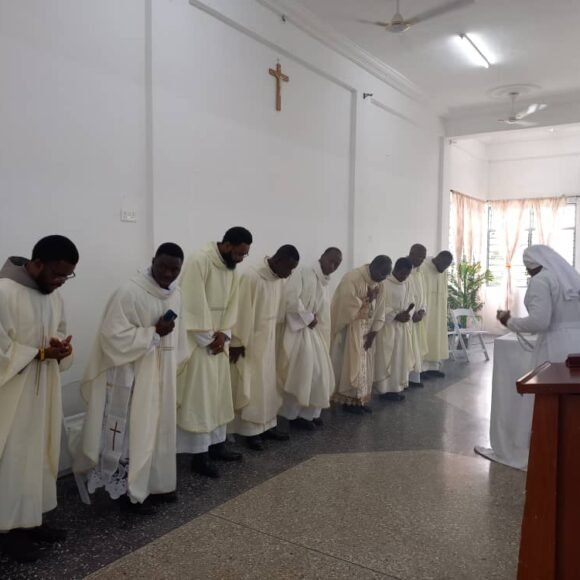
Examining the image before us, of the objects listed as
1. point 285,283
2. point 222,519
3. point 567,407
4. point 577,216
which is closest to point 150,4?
point 285,283

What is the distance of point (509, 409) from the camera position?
4664 mm

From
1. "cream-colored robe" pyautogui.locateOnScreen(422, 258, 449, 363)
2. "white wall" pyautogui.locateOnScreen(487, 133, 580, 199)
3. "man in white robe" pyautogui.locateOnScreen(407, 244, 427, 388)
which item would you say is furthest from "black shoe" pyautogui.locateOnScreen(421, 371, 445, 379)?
"white wall" pyautogui.locateOnScreen(487, 133, 580, 199)

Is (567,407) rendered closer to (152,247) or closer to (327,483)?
(327,483)

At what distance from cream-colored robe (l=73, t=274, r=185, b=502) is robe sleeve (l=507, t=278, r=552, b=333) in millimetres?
2544

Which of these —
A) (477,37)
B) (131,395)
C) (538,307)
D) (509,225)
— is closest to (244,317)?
(131,395)

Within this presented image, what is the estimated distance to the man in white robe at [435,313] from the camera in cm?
797

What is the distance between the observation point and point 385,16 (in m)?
6.50

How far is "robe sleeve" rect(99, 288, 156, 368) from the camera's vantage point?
341 cm

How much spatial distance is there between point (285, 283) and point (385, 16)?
11.0 ft

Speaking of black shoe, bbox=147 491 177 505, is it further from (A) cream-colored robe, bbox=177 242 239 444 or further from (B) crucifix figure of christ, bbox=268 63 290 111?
(B) crucifix figure of christ, bbox=268 63 290 111

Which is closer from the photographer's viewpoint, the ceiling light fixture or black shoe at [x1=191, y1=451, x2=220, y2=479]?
black shoe at [x1=191, y1=451, x2=220, y2=479]

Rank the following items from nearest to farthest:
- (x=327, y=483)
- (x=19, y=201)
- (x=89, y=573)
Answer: (x=89, y=573) < (x=19, y=201) < (x=327, y=483)

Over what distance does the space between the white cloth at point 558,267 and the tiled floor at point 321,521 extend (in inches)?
55.0

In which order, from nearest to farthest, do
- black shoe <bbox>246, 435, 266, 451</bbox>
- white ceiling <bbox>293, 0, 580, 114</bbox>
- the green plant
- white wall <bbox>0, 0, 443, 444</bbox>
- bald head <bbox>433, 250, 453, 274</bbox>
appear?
white wall <bbox>0, 0, 443, 444</bbox> → black shoe <bbox>246, 435, 266, 451</bbox> → white ceiling <bbox>293, 0, 580, 114</bbox> → bald head <bbox>433, 250, 453, 274</bbox> → the green plant
